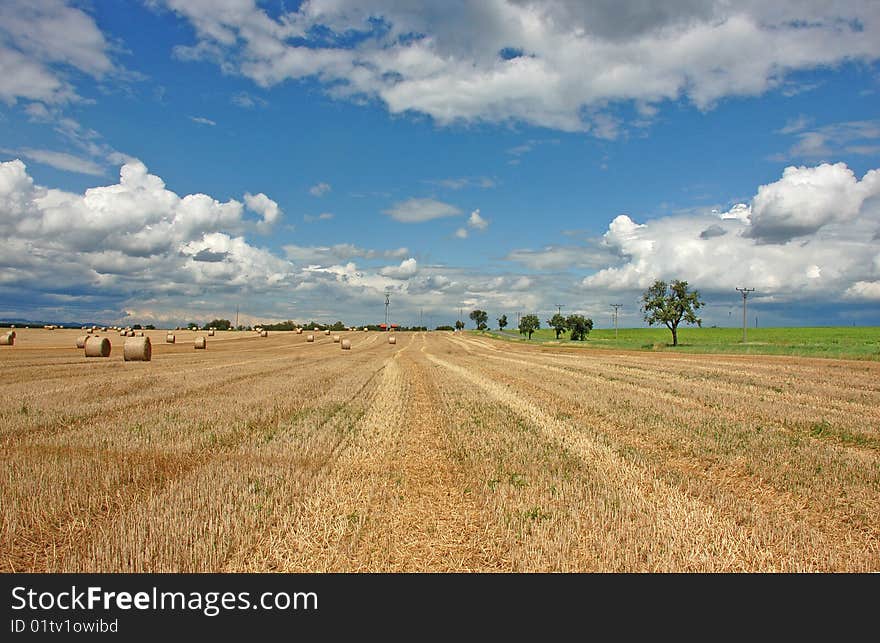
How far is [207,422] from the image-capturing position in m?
13.5

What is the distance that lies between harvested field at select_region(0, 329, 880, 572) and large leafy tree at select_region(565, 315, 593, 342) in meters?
90.6

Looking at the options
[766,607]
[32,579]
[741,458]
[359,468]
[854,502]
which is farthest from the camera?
[741,458]

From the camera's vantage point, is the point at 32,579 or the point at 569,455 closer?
the point at 32,579

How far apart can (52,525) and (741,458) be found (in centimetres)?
1134

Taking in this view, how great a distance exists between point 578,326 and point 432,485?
103 m

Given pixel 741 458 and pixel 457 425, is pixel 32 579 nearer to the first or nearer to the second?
pixel 457 425

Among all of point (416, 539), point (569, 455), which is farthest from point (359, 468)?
point (569, 455)

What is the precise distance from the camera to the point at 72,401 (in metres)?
16.3

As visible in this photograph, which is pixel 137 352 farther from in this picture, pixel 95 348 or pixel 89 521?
pixel 89 521

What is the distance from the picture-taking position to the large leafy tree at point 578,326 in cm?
10775

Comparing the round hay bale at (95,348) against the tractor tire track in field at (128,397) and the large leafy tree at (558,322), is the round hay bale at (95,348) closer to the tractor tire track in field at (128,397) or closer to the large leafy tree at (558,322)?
the tractor tire track in field at (128,397)

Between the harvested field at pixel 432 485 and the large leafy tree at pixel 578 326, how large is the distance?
90.6 meters

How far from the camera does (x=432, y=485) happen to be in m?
8.88

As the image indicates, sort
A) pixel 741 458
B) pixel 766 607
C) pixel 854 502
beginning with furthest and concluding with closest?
1. pixel 741 458
2. pixel 854 502
3. pixel 766 607
